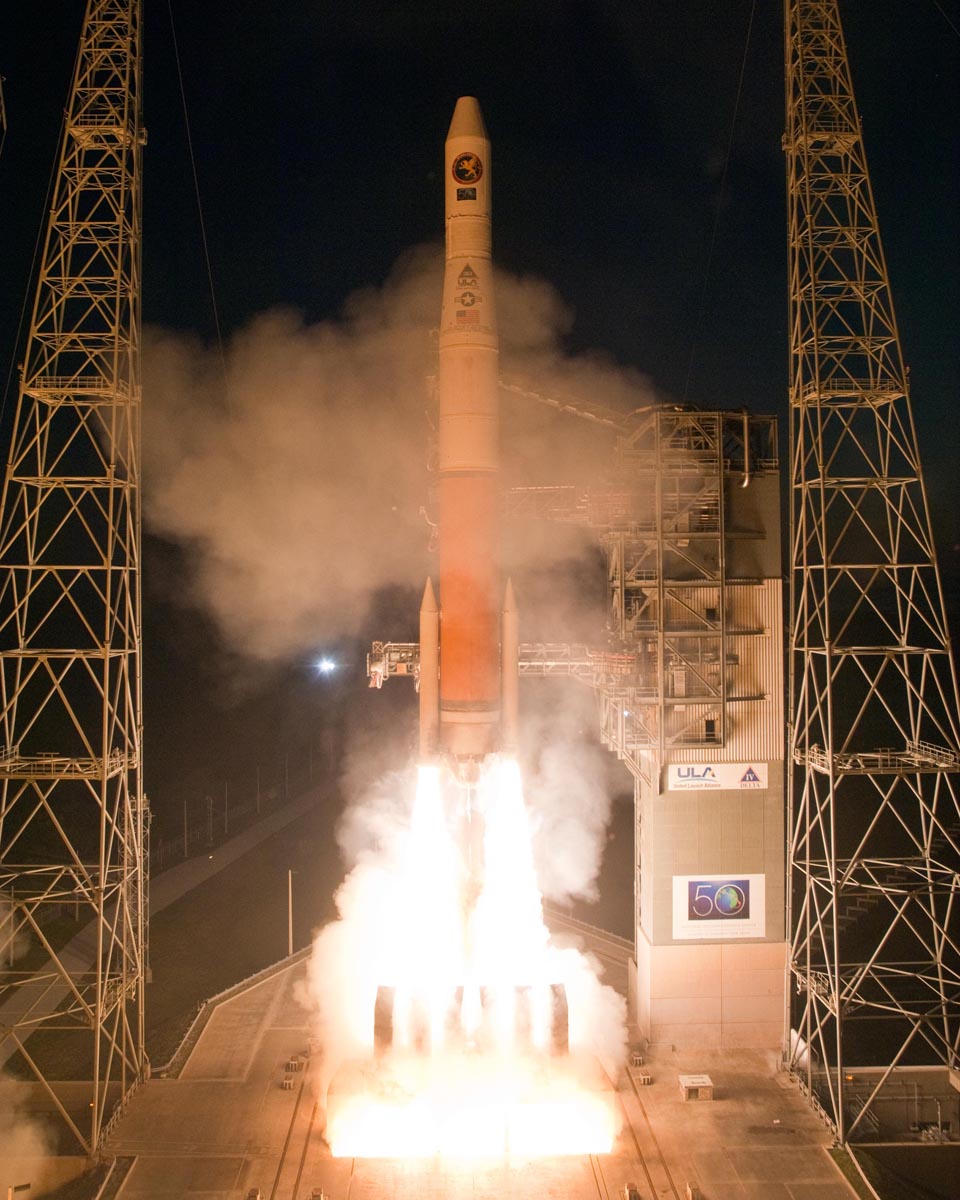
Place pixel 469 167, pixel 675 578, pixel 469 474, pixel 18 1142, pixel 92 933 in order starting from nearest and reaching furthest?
pixel 18 1142, pixel 469 474, pixel 469 167, pixel 675 578, pixel 92 933

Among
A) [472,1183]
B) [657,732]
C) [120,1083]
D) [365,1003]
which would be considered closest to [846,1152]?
[472,1183]

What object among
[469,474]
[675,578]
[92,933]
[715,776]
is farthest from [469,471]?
[92,933]

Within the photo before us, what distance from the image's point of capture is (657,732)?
83.8 ft

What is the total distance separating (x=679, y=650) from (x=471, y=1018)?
1056 centimetres

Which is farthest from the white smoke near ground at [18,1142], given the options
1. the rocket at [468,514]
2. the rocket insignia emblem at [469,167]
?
the rocket insignia emblem at [469,167]

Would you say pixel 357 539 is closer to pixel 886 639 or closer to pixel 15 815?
pixel 15 815

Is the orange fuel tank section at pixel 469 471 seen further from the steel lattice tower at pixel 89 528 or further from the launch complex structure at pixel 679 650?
the steel lattice tower at pixel 89 528

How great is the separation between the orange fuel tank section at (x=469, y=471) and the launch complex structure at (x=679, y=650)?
0.06 meters

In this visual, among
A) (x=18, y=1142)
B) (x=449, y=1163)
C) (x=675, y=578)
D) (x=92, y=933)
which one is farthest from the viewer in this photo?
(x=92, y=933)

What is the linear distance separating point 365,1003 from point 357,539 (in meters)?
14.7

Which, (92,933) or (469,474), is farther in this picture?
(92,933)

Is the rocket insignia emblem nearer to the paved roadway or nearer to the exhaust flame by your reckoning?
the exhaust flame

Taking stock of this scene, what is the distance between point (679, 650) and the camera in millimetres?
26281

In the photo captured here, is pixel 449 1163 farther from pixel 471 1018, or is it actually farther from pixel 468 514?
pixel 468 514
